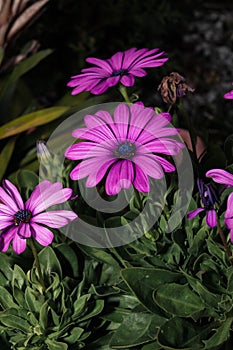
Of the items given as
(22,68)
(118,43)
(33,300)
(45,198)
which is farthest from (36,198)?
(118,43)

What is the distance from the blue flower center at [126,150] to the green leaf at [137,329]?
8.6 inches

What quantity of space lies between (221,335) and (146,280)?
0.34 feet

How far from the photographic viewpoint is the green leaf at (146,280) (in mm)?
716

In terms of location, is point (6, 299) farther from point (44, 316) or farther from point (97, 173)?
point (97, 173)

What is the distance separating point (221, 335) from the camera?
69 cm

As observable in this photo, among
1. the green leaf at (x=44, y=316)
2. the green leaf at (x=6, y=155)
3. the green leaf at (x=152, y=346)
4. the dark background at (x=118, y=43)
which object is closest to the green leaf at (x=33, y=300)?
Answer: the green leaf at (x=44, y=316)

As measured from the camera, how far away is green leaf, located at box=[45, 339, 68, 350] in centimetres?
73

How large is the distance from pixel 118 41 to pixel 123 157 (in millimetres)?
1181

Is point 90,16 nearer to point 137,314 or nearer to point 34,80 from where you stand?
point 34,80

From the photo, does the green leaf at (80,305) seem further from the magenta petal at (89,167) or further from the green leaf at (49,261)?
the magenta petal at (89,167)

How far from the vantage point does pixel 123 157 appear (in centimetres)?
65

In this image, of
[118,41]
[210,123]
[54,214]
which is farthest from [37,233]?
[118,41]

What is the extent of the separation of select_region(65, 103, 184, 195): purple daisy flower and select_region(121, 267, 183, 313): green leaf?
0.41 feet

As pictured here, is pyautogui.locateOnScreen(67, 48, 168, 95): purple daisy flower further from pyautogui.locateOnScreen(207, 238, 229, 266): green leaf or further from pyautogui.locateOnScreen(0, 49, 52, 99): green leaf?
pyautogui.locateOnScreen(0, 49, 52, 99): green leaf
